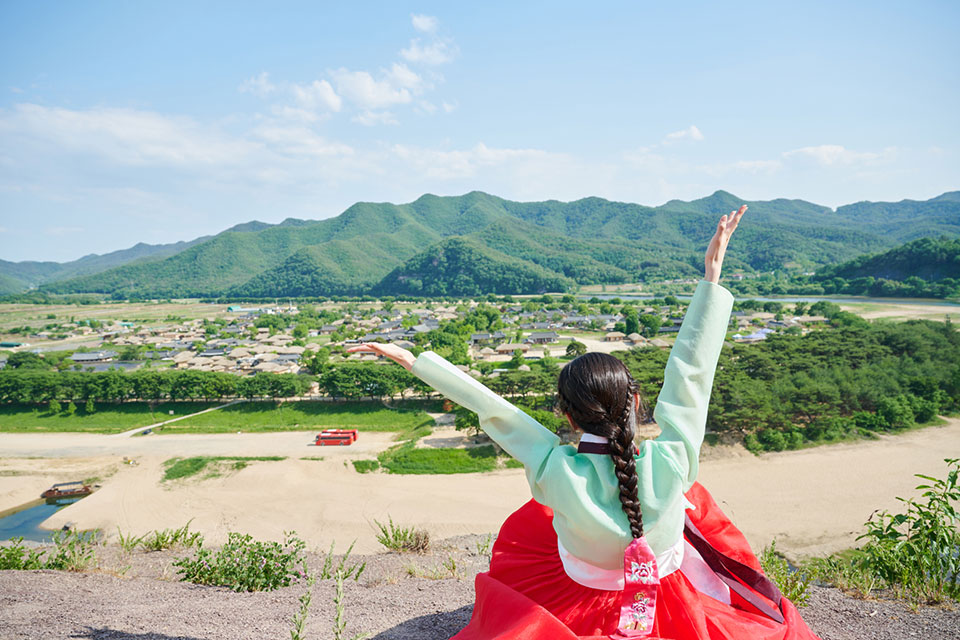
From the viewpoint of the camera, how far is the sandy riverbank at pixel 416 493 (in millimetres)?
11789

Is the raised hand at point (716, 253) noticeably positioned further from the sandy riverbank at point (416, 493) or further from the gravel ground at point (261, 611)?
the sandy riverbank at point (416, 493)

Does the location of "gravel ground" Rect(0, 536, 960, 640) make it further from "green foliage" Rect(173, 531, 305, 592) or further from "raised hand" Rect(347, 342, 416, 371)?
"raised hand" Rect(347, 342, 416, 371)

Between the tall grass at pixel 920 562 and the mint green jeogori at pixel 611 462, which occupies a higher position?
the mint green jeogori at pixel 611 462

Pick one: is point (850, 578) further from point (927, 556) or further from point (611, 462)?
point (611, 462)

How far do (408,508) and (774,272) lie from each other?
98.1 m

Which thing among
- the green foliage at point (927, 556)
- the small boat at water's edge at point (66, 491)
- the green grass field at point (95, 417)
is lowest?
the small boat at water's edge at point (66, 491)

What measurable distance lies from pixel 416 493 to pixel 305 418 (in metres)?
9.71

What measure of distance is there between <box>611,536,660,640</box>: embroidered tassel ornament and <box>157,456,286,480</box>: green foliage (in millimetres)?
17327

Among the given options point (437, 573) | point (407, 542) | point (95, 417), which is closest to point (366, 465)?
point (407, 542)

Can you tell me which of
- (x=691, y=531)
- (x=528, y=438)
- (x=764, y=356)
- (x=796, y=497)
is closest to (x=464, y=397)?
(x=528, y=438)

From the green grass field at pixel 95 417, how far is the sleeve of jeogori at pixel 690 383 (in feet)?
83.9

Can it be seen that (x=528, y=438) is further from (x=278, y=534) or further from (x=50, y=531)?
(x=50, y=531)

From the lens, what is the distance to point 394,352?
1811 mm

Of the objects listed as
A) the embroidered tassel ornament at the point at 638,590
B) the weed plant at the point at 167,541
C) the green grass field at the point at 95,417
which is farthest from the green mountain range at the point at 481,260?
the embroidered tassel ornament at the point at 638,590
